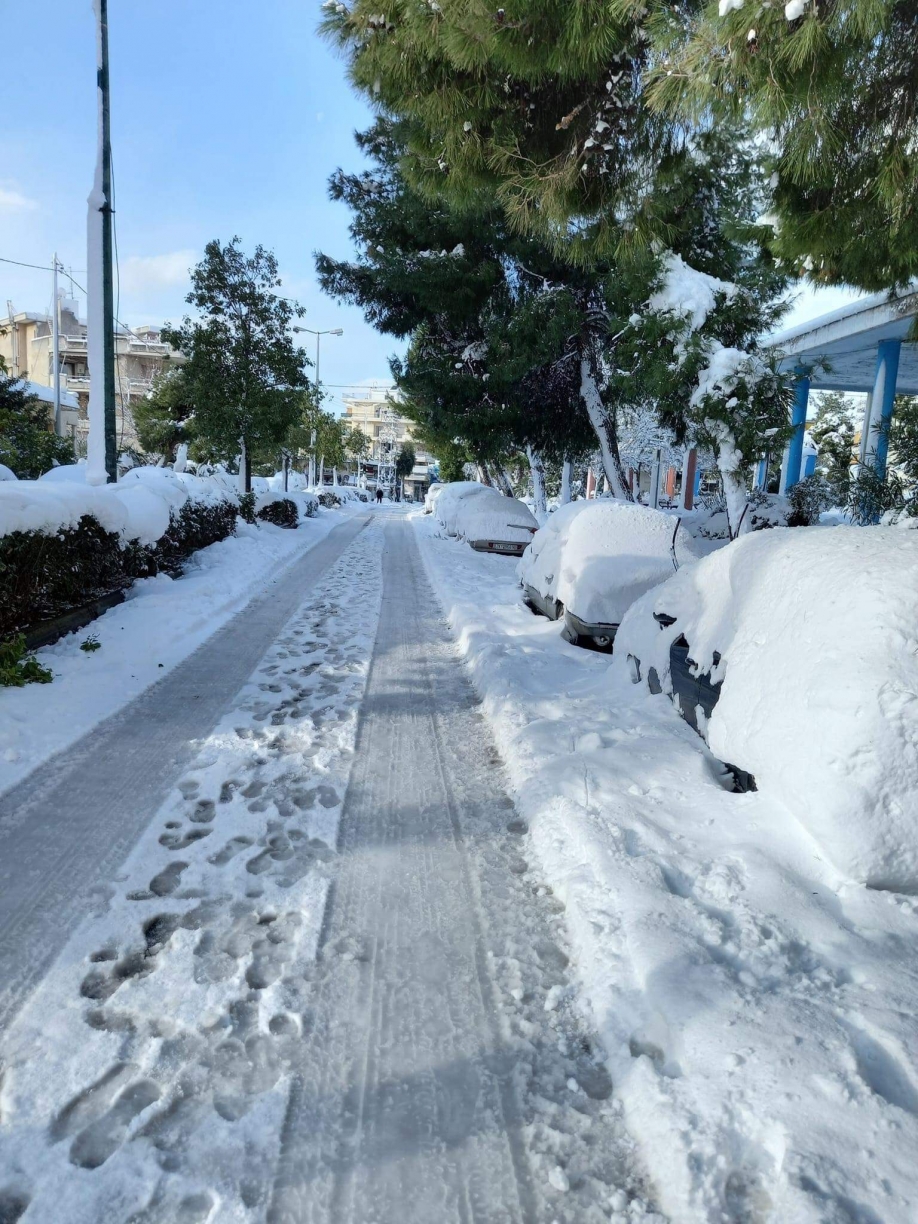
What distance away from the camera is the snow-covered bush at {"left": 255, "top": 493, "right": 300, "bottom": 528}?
19894 mm

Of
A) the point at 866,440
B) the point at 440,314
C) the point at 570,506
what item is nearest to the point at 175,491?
the point at 570,506

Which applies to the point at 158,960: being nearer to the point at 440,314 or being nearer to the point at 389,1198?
the point at 389,1198

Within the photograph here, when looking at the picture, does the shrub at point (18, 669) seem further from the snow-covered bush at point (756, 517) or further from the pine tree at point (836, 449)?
the pine tree at point (836, 449)

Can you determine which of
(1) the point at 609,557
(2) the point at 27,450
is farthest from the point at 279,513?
(1) the point at 609,557

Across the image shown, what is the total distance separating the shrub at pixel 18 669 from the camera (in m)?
5.16

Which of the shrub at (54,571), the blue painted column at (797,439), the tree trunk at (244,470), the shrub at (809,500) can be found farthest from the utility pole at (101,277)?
the blue painted column at (797,439)

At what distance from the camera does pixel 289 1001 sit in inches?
92.6

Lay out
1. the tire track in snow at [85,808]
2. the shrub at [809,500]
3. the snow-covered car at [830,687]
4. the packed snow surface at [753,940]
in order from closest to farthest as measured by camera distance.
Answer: the packed snow surface at [753,940] < the tire track in snow at [85,808] < the snow-covered car at [830,687] < the shrub at [809,500]

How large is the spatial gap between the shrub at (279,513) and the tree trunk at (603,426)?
31.1ft

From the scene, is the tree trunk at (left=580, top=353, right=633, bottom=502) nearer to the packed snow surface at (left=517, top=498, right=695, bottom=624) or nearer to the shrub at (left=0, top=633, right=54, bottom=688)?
the packed snow surface at (left=517, top=498, right=695, bottom=624)

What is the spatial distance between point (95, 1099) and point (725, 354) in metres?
8.99

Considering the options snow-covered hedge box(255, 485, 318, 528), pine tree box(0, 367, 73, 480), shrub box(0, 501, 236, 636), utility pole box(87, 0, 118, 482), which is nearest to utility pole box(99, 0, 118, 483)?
utility pole box(87, 0, 118, 482)

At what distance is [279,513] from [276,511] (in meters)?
0.15

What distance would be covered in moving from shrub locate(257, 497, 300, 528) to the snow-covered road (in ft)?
53.2
